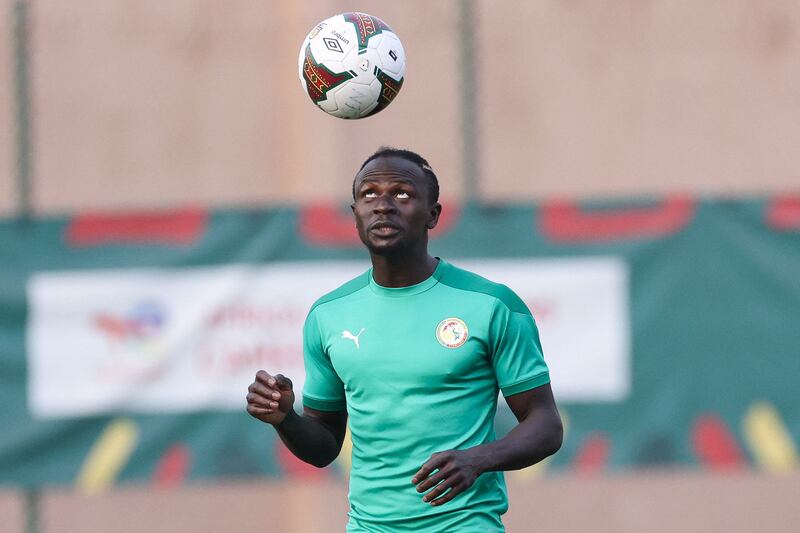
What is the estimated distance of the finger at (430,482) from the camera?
4137mm

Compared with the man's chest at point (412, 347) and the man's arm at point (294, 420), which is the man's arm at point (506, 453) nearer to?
the man's chest at point (412, 347)

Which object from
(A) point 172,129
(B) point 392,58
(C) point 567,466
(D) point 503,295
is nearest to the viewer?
(D) point 503,295

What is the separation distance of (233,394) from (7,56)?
3041 millimetres

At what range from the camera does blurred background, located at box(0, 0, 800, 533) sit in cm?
864

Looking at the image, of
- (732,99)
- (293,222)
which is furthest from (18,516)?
(732,99)

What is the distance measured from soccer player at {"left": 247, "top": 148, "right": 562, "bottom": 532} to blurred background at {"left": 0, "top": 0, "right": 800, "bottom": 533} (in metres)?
3.90

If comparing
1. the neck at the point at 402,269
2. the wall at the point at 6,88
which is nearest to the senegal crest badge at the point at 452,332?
the neck at the point at 402,269

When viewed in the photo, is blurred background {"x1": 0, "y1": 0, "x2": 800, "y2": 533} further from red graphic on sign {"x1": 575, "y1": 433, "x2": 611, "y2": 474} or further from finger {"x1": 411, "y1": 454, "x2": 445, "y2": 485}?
finger {"x1": 411, "y1": 454, "x2": 445, "y2": 485}

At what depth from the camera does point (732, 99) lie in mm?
9125

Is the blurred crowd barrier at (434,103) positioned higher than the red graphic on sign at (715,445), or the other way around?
the blurred crowd barrier at (434,103)

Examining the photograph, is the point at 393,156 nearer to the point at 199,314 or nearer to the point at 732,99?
the point at 199,314

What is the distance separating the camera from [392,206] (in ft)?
15.4

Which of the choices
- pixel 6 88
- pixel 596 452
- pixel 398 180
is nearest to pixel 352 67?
pixel 398 180

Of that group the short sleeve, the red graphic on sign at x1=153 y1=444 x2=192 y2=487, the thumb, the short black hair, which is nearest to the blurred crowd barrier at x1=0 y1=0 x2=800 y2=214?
the red graphic on sign at x1=153 y1=444 x2=192 y2=487
